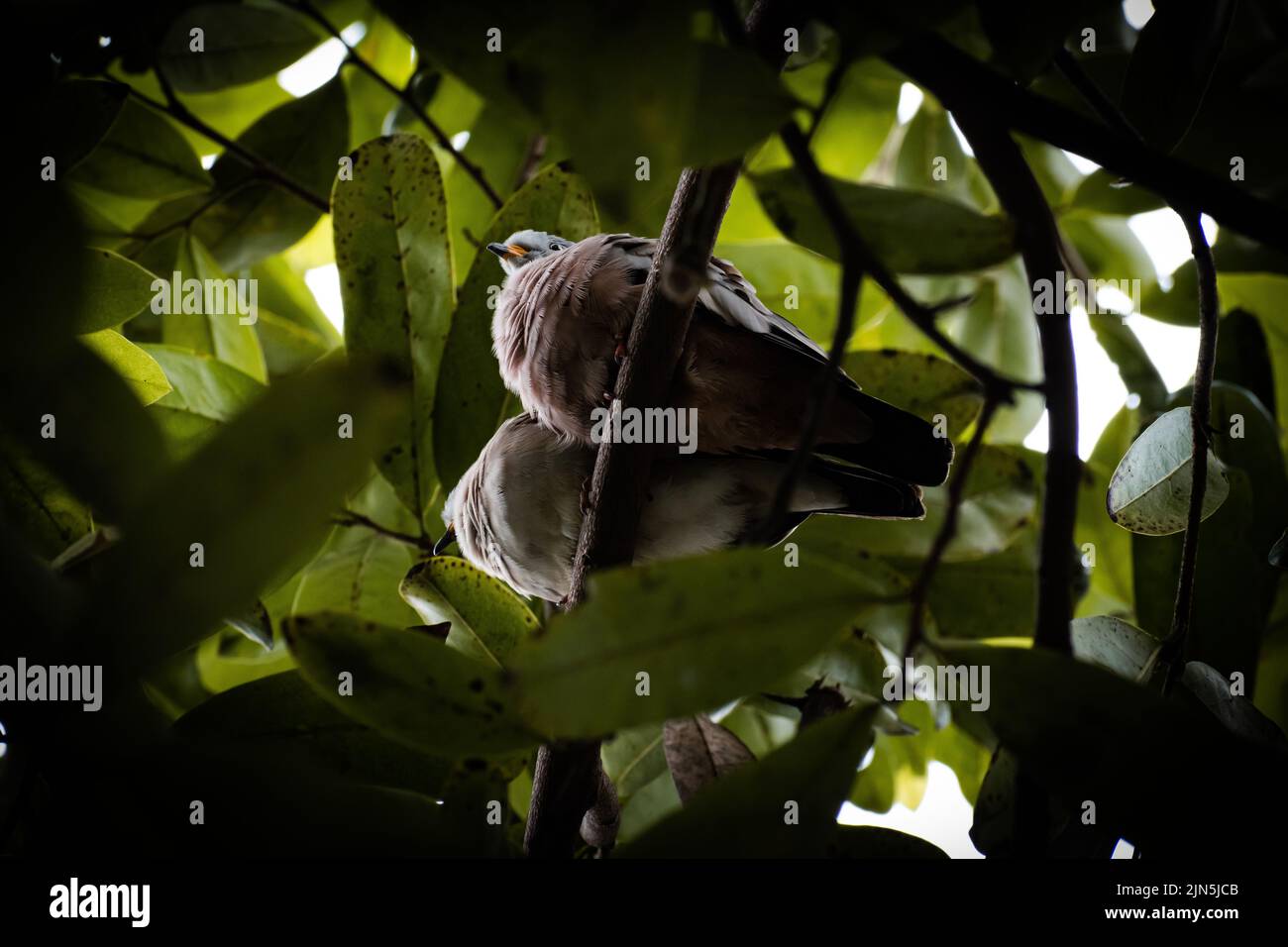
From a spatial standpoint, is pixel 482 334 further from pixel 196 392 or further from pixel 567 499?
pixel 196 392

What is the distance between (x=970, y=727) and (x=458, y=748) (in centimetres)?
78

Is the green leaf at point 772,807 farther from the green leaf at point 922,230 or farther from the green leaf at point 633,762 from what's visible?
the green leaf at point 633,762

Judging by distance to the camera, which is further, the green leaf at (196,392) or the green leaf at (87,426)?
the green leaf at (196,392)

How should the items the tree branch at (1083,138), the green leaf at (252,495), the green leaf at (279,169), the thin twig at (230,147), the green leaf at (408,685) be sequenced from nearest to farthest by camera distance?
the green leaf at (252,495) < the tree branch at (1083,138) < the green leaf at (408,685) < the thin twig at (230,147) < the green leaf at (279,169)

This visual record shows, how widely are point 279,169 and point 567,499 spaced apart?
0.83 m

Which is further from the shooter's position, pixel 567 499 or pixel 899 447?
pixel 567 499

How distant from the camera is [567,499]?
166 cm

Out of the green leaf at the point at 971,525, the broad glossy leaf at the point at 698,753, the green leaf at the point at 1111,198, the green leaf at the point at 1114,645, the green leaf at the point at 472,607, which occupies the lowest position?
the broad glossy leaf at the point at 698,753

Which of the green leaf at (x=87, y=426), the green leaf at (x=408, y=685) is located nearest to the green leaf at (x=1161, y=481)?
the green leaf at (x=408, y=685)

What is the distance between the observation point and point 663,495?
1645 millimetres

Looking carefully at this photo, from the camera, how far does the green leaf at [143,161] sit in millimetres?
1686

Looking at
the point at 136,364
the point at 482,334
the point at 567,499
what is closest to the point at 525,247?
the point at 482,334

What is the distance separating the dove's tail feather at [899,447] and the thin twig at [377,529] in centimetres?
72
